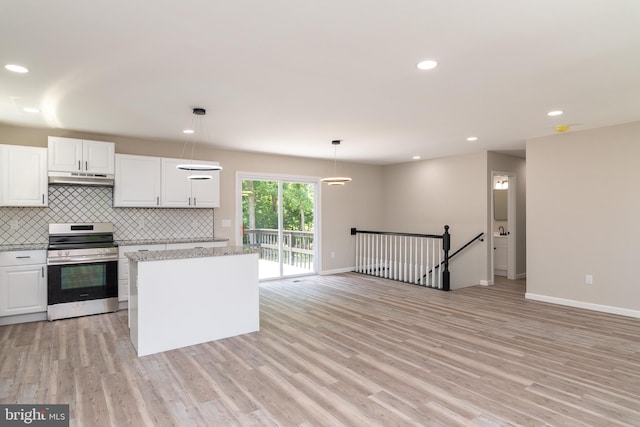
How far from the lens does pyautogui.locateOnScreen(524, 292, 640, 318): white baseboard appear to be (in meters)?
4.67

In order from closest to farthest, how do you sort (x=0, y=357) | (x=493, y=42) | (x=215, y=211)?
1. (x=493, y=42)
2. (x=0, y=357)
3. (x=215, y=211)

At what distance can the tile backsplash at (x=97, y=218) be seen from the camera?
4789 millimetres

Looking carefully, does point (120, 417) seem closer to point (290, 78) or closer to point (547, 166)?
point (290, 78)

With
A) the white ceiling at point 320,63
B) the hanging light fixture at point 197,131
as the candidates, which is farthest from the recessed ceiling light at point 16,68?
the hanging light fixture at point 197,131

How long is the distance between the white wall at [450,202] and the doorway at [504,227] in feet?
0.89

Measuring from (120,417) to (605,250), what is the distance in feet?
19.3

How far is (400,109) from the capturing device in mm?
3988

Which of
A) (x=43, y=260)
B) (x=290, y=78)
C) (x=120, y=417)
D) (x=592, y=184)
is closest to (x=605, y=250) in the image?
(x=592, y=184)

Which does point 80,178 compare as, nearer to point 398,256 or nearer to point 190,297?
point 190,297

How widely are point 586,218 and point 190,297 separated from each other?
5362mm

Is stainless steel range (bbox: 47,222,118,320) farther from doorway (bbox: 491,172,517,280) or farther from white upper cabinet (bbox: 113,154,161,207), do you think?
doorway (bbox: 491,172,517,280)

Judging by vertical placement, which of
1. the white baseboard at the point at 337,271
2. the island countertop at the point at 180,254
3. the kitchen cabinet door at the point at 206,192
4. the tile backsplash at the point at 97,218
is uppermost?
the kitchen cabinet door at the point at 206,192

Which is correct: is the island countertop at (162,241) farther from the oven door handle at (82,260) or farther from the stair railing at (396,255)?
the stair railing at (396,255)

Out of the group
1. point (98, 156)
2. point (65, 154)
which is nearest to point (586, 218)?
point (98, 156)
